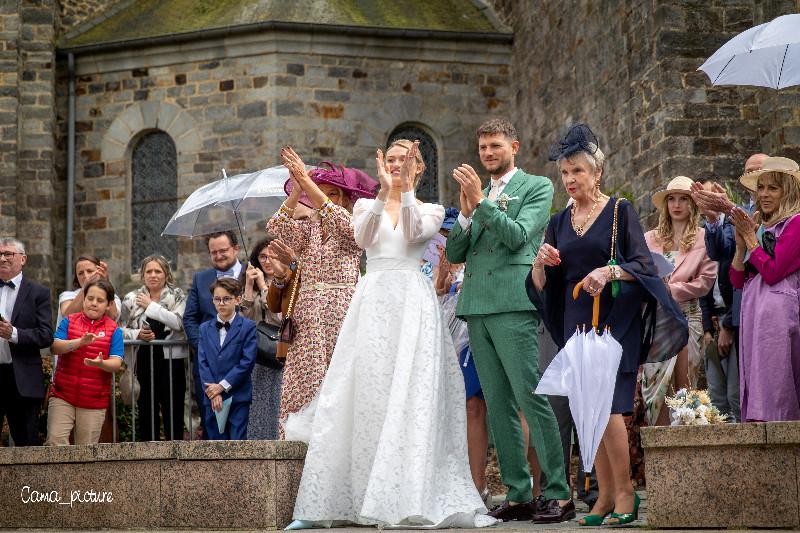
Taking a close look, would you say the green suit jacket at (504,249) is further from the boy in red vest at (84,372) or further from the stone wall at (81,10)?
the stone wall at (81,10)

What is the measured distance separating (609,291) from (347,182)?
1949 mm

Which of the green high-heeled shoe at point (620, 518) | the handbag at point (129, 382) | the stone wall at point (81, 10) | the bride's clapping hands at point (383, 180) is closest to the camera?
the green high-heeled shoe at point (620, 518)

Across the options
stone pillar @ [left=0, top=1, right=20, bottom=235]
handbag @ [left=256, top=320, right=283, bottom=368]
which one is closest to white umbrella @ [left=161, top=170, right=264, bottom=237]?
handbag @ [left=256, top=320, right=283, bottom=368]

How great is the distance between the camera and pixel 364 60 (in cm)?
1944

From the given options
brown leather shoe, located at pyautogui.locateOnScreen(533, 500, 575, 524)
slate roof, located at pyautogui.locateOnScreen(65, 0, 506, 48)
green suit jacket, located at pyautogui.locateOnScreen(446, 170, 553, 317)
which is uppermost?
slate roof, located at pyautogui.locateOnScreen(65, 0, 506, 48)

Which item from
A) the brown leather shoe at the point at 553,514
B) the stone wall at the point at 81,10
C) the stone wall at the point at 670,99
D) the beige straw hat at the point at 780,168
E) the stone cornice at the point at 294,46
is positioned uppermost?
the stone wall at the point at 81,10

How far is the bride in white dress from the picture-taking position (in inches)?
259

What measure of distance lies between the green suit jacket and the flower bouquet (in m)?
0.96

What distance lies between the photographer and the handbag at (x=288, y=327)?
7.62m

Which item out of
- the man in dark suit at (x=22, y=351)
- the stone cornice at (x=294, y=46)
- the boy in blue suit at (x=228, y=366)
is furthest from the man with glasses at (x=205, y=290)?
the stone cornice at (x=294, y=46)

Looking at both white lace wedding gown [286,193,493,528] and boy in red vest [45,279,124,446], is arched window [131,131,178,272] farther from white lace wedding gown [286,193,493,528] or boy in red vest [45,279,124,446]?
white lace wedding gown [286,193,493,528]

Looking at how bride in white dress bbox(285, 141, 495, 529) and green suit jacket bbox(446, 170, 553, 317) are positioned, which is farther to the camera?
green suit jacket bbox(446, 170, 553, 317)

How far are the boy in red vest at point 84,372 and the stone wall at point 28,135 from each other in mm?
9886

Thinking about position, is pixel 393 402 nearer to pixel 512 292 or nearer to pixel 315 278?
pixel 512 292
